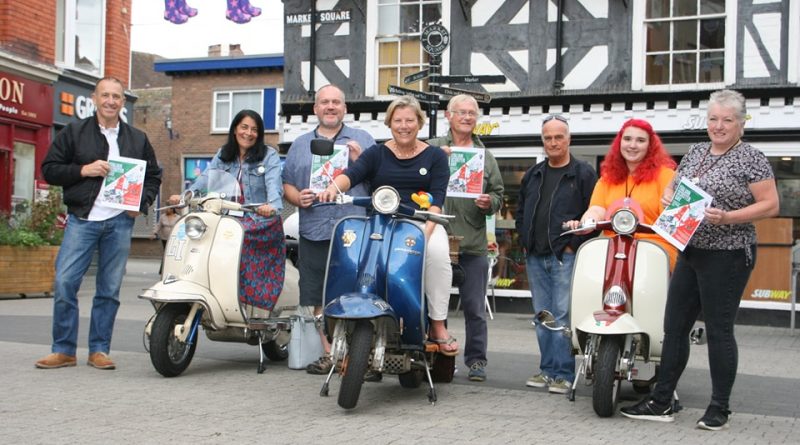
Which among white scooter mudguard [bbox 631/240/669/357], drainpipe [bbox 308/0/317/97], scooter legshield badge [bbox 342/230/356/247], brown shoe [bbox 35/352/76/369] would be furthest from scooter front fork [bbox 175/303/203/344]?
drainpipe [bbox 308/0/317/97]

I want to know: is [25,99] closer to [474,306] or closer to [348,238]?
[474,306]

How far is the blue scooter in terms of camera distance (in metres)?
5.50

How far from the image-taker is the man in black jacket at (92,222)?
680cm

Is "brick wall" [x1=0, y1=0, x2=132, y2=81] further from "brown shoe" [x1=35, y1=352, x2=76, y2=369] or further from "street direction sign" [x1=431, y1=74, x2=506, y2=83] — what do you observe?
"brown shoe" [x1=35, y1=352, x2=76, y2=369]

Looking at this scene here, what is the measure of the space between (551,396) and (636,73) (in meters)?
8.75

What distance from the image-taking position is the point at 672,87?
1386 centimetres

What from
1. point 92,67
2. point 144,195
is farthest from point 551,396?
point 92,67

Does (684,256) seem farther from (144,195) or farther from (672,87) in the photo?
(672,87)

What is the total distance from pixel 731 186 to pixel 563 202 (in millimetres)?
1513

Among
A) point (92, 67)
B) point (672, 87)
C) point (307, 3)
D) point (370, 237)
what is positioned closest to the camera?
point (370, 237)

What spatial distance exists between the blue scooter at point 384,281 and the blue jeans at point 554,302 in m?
1.04

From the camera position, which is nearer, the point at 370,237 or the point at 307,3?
the point at 370,237

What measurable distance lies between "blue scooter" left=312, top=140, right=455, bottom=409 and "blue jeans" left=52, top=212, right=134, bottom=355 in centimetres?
193

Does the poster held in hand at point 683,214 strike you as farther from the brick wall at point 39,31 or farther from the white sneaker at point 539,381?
the brick wall at point 39,31
